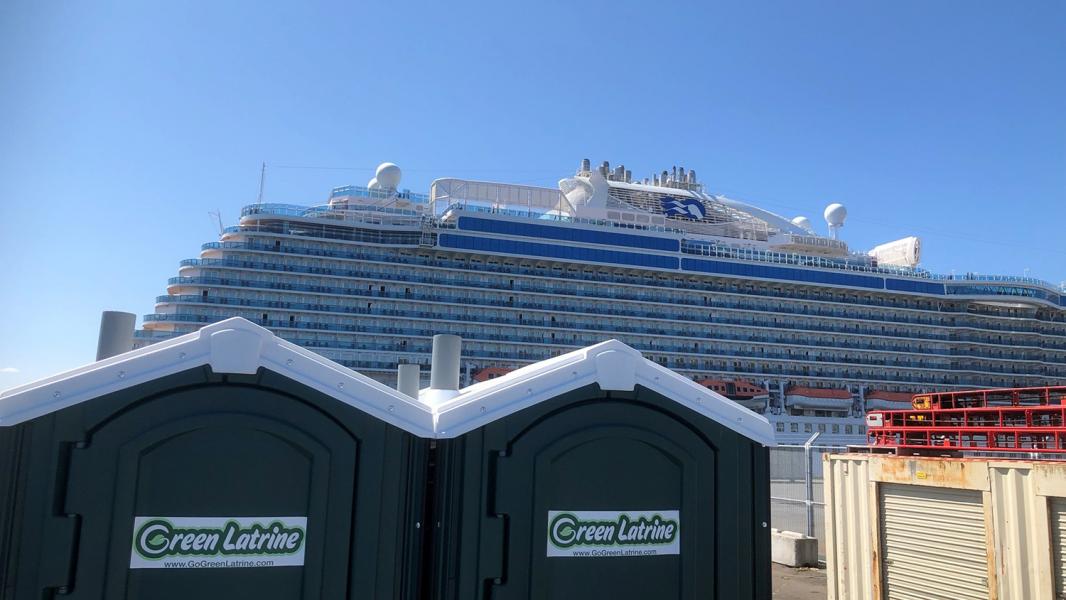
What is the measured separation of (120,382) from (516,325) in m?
51.2

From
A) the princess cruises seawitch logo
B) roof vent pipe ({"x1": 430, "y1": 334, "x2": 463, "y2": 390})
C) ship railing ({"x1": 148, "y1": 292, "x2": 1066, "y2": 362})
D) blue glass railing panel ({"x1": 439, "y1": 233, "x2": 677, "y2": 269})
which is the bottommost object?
roof vent pipe ({"x1": 430, "y1": 334, "x2": 463, "y2": 390})

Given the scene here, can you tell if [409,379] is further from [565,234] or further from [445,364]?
[565,234]

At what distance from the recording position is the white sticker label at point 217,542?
3.72 m

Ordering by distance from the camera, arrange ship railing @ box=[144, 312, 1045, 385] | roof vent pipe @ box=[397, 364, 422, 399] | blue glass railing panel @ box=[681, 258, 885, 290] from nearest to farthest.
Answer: roof vent pipe @ box=[397, 364, 422, 399], ship railing @ box=[144, 312, 1045, 385], blue glass railing panel @ box=[681, 258, 885, 290]

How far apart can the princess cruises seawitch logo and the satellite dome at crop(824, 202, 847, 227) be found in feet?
36.3

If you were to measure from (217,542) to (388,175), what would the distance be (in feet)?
179

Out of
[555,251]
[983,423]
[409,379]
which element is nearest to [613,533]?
[409,379]

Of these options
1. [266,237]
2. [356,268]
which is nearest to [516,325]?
[356,268]

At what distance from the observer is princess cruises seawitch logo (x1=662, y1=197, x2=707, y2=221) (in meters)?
63.2

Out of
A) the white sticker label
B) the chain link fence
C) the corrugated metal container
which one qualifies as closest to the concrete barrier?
the chain link fence

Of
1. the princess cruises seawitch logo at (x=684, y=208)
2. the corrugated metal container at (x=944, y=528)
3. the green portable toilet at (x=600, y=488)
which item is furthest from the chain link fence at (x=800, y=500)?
the princess cruises seawitch logo at (x=684, y=208)

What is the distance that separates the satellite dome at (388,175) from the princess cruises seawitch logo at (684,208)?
20771mm

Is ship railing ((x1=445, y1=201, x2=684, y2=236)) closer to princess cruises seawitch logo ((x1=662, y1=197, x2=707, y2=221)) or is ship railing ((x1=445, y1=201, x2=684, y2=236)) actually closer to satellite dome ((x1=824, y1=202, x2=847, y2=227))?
princess cruises seawitch logo ((x1=662, y1=197, x2=707, y2=221))

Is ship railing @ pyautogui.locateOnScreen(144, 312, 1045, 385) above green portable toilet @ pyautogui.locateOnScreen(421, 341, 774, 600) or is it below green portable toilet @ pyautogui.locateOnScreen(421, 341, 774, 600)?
above
